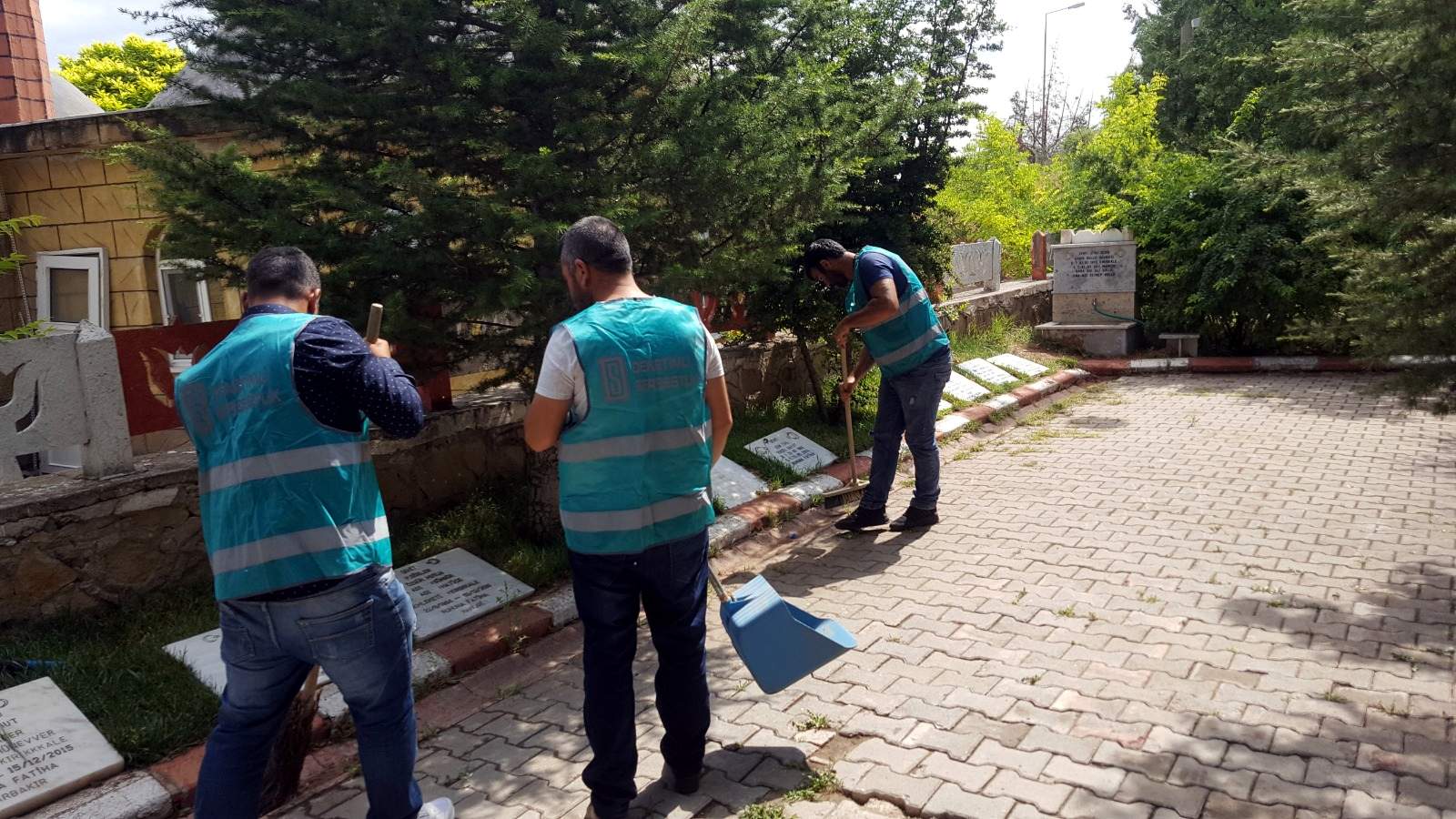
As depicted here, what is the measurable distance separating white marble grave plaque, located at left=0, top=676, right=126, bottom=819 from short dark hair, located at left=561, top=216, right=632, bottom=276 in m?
2.48

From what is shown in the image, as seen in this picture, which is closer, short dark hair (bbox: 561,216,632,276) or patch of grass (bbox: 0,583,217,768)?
short dark hair (bbox: 561,216,632,276)

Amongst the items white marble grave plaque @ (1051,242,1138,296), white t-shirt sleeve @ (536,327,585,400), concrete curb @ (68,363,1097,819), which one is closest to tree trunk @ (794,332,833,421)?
concrete curb @ (68,363,1097,819)

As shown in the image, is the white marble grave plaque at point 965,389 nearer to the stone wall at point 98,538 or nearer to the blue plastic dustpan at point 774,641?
the stone wall at point 98,538

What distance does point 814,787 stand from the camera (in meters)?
3.24

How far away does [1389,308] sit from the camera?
430cm

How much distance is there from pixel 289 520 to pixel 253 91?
3154 mm

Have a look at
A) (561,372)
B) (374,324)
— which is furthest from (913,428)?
(374,324)

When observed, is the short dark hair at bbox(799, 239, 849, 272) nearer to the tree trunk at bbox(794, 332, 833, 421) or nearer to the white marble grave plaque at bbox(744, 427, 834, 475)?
the white marble grave plaque at bbox(744, 427, 834, 475)

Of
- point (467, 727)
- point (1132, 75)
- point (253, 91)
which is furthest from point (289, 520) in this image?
point (1132, 75)

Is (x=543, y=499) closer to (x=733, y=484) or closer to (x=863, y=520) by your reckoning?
(x=733, y=484)

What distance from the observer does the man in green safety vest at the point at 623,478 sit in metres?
2.93

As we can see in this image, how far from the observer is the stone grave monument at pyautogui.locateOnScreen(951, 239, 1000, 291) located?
14395 millimetres

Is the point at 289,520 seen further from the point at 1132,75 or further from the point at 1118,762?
the point at 1132,75

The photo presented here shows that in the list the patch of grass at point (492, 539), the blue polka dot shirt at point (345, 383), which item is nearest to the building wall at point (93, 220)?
the patch of grass at point (492, 539)
